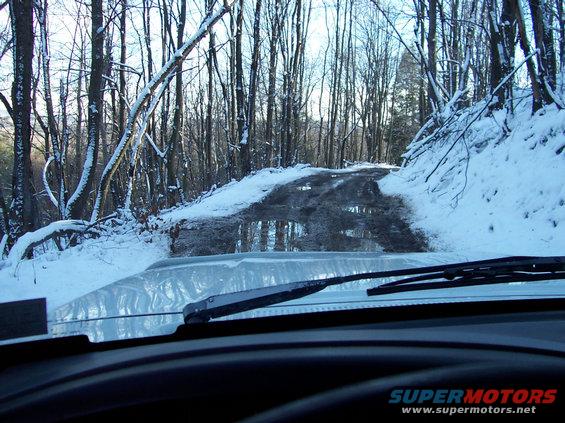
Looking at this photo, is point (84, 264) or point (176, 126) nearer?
point (84, 264)

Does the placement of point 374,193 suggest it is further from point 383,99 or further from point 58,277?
point 383,99

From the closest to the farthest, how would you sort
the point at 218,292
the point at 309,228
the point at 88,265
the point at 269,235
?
the point at 218,292 → the point at 88,265 → the point at 269,235 → the point at 309,228

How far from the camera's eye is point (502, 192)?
912 centimetres

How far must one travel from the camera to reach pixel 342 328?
1.70 m

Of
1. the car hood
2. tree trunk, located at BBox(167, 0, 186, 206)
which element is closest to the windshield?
the car hood

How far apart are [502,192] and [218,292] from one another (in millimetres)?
7939

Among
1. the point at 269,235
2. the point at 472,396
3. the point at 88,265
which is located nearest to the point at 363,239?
the point at 269,235

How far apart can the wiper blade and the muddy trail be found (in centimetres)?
515

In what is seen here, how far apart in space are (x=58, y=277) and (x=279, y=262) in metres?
4.03

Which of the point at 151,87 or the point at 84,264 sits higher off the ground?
the point at 151,87

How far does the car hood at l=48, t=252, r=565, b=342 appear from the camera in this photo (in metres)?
1.79

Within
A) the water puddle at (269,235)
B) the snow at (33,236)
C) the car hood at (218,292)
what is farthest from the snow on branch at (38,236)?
the car hood at (218,292)

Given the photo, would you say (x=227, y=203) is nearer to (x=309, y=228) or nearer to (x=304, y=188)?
(x=309, y=228)

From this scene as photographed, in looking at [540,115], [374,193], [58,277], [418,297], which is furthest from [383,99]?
[418,297]
